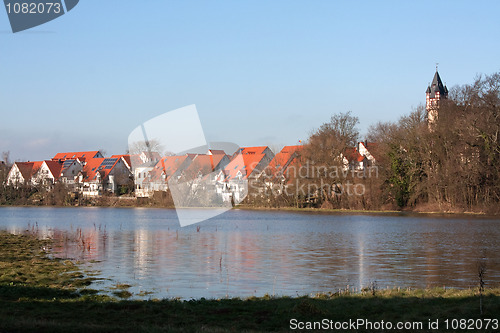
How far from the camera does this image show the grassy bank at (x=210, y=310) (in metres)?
11.1

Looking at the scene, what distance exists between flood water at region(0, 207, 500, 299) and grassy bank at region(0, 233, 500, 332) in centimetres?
236

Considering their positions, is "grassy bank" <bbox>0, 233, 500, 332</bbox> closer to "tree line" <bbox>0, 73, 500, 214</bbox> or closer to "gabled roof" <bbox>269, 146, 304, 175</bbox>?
"tree line" <bbox>0, 73, 500, 214</bbox>

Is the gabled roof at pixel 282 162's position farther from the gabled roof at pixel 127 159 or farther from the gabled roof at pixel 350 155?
the gabled roof at pixel 127 159

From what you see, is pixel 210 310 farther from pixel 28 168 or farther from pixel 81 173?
pixel 28 168

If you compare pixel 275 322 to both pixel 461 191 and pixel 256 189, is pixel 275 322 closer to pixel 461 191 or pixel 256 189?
pixel 461 191

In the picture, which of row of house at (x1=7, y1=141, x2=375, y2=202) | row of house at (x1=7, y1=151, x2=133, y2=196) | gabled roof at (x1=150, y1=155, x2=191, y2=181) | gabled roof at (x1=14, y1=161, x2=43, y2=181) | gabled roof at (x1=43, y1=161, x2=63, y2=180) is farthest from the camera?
gabled roof at (x1=43, y1=161, x2=63, y2=180)

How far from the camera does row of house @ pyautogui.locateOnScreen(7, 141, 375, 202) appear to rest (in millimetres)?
78062

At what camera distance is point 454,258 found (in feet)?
89.1

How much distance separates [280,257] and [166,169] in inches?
2321

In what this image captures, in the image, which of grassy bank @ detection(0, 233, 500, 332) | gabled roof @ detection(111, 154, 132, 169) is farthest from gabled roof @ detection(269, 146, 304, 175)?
grassy bank @ detection(0, 233, 500, 332)

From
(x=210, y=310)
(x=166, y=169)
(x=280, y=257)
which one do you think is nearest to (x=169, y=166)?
(x=166, y=169)

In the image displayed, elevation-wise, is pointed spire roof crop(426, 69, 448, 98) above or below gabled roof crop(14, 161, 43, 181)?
above

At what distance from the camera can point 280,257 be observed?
2720 centimetres

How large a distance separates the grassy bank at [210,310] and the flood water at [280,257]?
236 centimetres
